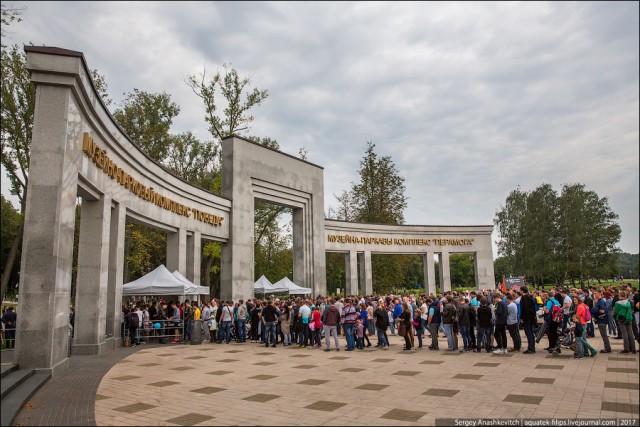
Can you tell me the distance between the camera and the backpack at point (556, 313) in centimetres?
1251

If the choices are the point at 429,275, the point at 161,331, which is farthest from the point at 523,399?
the point at 429,275

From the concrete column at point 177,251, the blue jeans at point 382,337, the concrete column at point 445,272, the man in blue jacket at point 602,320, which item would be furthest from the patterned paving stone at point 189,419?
the concrete column at point 445,272

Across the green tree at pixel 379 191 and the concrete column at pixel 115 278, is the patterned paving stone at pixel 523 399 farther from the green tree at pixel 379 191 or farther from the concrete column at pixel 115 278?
the green tree at pixel 379 191

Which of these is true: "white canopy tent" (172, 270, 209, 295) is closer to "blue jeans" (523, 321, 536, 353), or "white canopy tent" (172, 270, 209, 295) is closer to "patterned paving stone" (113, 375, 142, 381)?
"patterned paving stone" (113, 375, 142, 381)

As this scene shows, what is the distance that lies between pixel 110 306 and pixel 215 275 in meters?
28.5

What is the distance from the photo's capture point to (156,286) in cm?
1700

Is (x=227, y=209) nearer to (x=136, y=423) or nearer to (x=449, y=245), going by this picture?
(x=136, y=423)

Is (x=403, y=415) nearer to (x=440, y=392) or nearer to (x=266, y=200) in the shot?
(x=440, y=392)

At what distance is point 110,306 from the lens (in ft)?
50.2

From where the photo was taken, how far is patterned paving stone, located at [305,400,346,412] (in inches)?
268

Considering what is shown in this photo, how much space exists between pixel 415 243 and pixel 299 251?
12.8 metres

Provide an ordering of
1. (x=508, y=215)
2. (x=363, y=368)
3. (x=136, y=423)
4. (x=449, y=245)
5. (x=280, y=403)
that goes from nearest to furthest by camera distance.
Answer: (x=136, y=423), (x=280, y=403), (x=363, y=368), (x=449, y=245), (x=508, y=215)

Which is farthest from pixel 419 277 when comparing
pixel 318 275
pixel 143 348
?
pixel 143 348

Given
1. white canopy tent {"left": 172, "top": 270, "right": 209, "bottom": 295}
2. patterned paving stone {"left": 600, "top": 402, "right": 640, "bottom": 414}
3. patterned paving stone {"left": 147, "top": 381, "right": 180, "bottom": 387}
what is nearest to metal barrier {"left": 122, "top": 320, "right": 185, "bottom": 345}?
white canopy tent {"left": 172, "top": 270, "right": 209, "bottom": 295}
